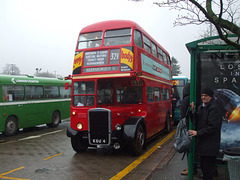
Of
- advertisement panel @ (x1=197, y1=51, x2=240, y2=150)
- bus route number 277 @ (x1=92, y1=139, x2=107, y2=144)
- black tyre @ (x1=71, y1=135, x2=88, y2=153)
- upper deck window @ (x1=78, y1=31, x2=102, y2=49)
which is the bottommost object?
black tyre @ (x1=71, y1=135, x2=88, y2=153)

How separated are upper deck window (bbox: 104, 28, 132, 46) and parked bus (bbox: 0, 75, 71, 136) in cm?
583

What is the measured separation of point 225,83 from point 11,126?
9.85m

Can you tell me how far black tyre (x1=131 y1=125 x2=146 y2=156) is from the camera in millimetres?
7262

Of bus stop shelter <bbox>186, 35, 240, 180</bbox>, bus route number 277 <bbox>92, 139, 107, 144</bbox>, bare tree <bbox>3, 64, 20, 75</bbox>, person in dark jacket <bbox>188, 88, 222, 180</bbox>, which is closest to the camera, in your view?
person in dark jacket <bbox>188, 88, 222, 180</bbox>

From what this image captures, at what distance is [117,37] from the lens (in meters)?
8.03

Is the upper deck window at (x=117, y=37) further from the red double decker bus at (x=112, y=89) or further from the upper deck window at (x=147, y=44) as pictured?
the upper deck window at (x=147, y=44)

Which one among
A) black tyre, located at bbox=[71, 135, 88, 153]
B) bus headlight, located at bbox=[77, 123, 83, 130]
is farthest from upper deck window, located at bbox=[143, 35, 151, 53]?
black tyre, located at bbox=[71, 135, 88, 153]

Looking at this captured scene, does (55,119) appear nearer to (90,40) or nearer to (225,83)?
(90,40)

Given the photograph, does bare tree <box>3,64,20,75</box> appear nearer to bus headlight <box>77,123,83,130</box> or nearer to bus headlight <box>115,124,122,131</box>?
bus headlight <box>77,123,83,130</box>

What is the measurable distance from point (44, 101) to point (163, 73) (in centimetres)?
659

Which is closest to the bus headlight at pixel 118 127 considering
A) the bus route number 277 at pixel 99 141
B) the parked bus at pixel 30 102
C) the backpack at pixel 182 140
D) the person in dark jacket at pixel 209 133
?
the bus route number 277 at pixel 99 141

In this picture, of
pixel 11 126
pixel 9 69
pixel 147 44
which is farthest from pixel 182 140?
pixel 9 69

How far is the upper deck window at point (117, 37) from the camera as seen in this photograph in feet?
25.9

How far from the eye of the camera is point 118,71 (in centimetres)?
750
